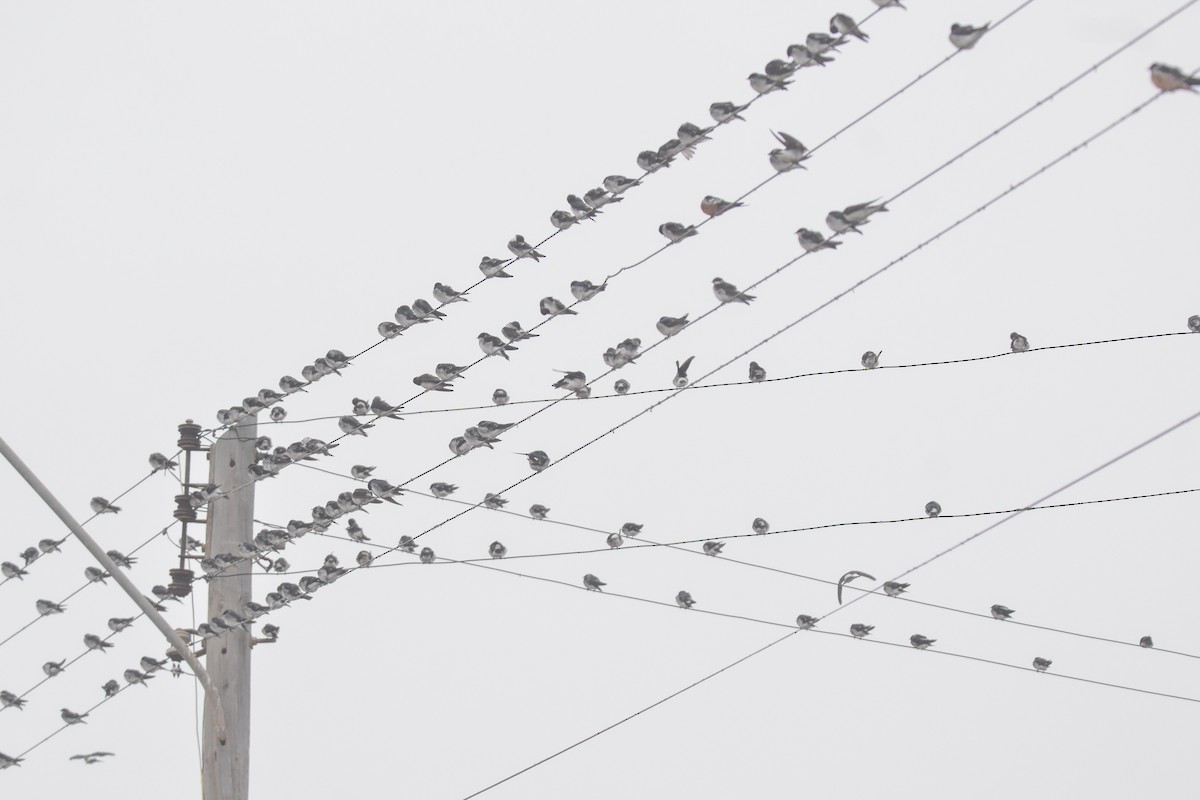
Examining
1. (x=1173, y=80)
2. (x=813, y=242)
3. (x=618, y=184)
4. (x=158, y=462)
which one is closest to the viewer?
(x=1173, y=80)

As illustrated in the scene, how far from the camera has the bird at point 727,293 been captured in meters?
16.0

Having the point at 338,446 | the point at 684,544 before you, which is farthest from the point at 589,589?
the point at 338,446

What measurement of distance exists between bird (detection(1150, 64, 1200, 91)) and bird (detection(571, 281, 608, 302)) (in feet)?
18.6

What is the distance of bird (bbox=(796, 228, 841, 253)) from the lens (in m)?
14.8

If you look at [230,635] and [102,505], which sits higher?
[102,505]

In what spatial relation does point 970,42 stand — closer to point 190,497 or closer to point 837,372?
point 837,372

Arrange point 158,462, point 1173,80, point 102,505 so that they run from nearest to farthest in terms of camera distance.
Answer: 1. point 1173,80
2. point 158,462
3. point 102,505

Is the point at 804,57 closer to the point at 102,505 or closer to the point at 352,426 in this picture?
the point at 352,426

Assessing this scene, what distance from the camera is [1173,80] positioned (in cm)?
1237

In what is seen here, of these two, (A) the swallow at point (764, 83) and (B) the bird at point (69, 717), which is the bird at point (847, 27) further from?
(B) the bird at point (69, 717)

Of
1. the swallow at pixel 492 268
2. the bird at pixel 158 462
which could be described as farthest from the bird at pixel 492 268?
the bird at pixel 158 462

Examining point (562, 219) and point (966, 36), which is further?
→ point (562, 219)

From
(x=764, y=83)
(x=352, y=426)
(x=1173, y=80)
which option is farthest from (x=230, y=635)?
(x=1173, y=80)

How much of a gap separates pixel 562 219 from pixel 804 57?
3292 mm
